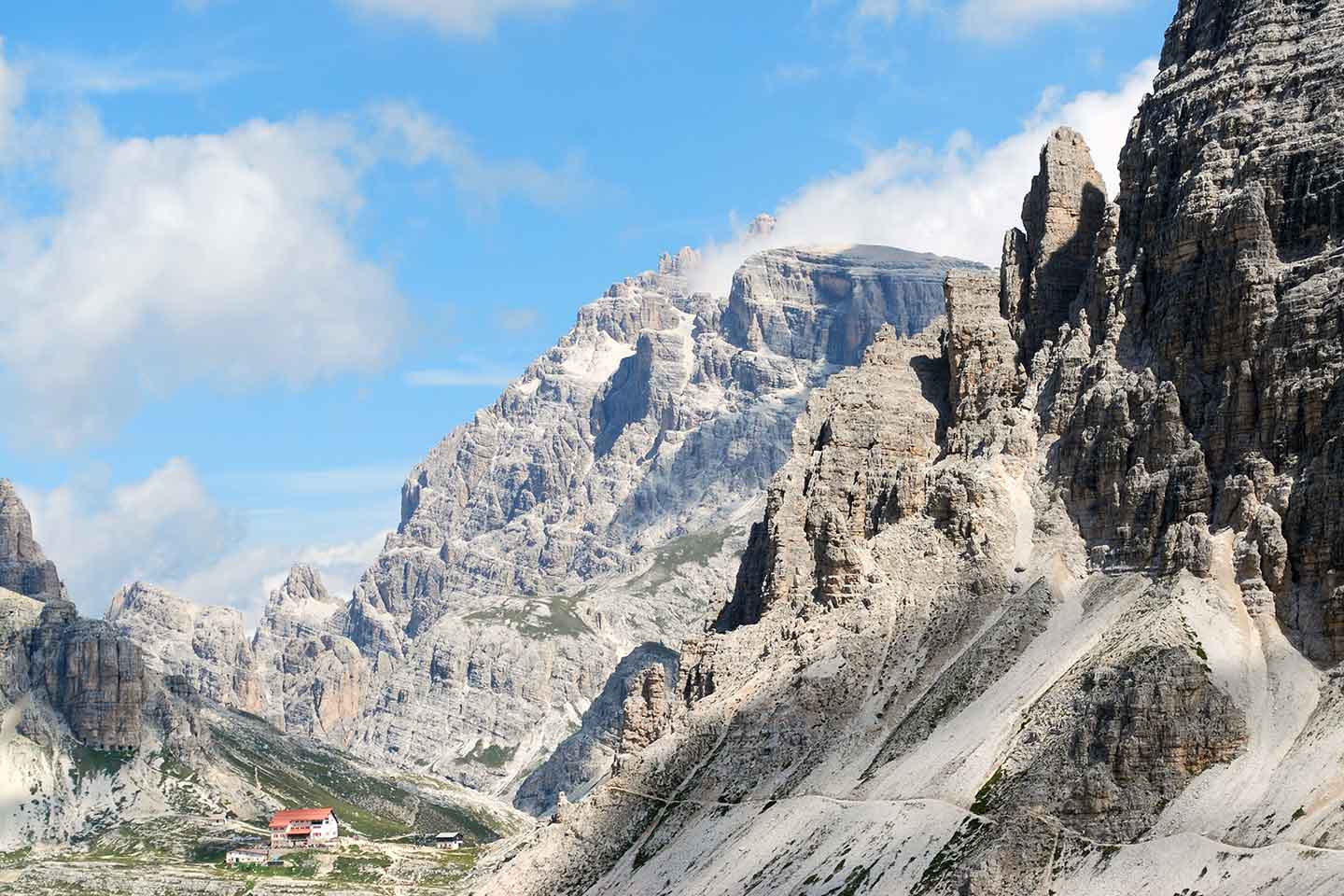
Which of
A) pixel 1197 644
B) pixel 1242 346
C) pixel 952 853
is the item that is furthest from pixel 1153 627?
pixel 1242 346

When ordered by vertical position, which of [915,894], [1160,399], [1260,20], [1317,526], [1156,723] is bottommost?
[915,894]

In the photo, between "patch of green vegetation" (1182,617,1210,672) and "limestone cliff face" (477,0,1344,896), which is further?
"patch of green vegetation" (1182,617,1210,672)

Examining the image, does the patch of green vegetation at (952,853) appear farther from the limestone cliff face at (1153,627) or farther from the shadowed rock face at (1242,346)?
the shadowed rock face at (1242,346)

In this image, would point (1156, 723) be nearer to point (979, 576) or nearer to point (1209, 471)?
point (1209, 471)

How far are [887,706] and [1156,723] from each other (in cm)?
4149

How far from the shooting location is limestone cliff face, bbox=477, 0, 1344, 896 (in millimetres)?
151000

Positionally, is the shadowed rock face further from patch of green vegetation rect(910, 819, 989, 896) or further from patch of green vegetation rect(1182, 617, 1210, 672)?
patch of green vegetation rect(910, 819, 989, 896)

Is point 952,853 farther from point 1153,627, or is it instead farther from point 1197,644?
point 1197,644

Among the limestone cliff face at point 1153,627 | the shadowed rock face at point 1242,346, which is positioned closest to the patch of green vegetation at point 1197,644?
the limestone cliff face at point 1153,627

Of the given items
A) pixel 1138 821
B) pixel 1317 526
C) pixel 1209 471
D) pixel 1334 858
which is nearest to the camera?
pixel 1334 858

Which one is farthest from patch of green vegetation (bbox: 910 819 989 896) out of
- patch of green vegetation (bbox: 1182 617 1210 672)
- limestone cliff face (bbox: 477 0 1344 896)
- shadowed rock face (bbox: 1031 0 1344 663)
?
shadowed rock face (bbox: 1031 0 1344 663)

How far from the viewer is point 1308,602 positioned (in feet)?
532

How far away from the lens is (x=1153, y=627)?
16450 cm

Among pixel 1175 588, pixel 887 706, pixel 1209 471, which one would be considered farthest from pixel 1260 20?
pixel 887 706
